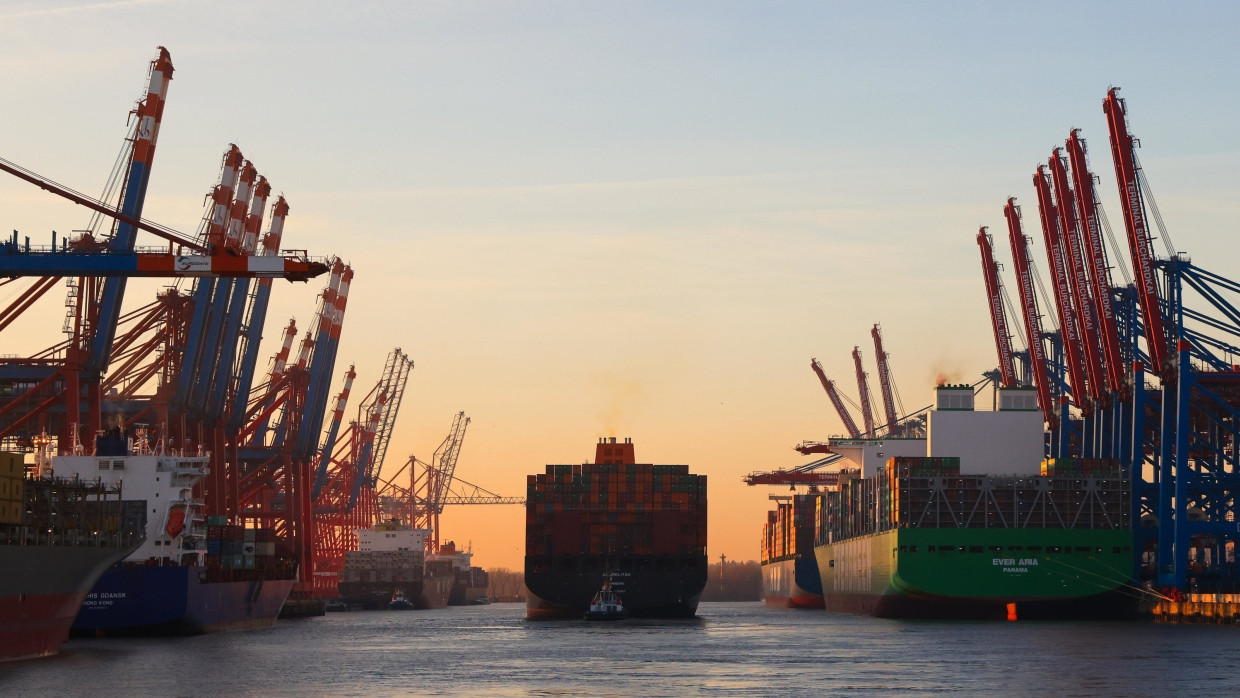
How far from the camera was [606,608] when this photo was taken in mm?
108250

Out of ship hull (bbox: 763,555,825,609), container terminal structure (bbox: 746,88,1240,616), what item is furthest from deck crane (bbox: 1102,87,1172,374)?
ship hull (bbox: 763,555,825,609)

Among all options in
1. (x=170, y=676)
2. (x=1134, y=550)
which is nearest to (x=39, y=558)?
(x=170, y=676)

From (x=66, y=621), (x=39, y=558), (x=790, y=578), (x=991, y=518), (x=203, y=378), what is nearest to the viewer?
(x=39, y=558)

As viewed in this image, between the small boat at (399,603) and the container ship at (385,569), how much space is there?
0.56ft

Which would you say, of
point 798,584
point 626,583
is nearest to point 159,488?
point 626,583

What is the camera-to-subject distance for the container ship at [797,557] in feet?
544

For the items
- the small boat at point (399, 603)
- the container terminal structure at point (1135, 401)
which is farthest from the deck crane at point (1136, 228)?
the small boat at point (399, 603)

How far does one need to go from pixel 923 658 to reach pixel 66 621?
1185 inches

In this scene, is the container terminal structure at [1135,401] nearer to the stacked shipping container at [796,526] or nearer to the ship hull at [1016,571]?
the ship hull at [1016,571]

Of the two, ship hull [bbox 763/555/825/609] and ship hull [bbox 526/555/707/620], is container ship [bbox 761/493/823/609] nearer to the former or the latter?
ship hull [bbox 763/555/825/609]

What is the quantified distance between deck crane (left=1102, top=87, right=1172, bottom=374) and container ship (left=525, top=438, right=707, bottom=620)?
109 ft

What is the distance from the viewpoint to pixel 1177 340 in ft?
328

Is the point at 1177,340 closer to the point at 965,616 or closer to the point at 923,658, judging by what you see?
the point at 965,616

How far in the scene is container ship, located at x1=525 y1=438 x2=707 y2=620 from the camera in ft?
374
